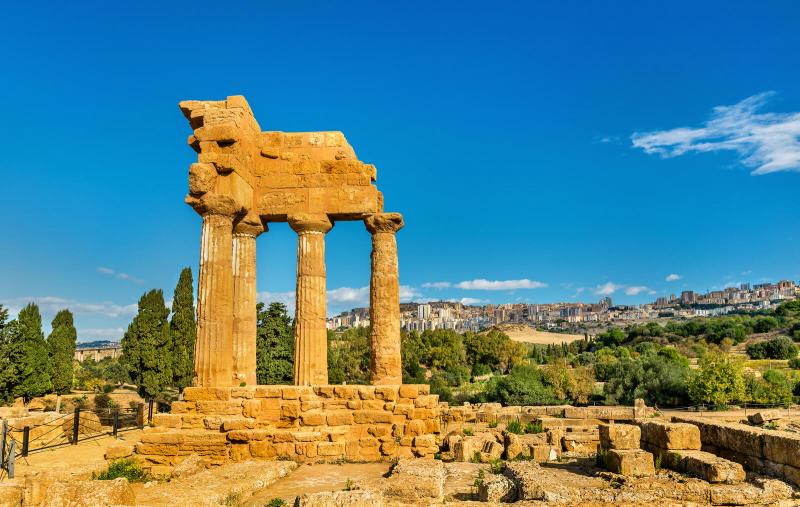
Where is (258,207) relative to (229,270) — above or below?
above

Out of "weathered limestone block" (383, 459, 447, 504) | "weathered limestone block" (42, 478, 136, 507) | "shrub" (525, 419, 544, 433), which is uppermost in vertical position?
"weathered limestone block" (42, 478, 136, 507)

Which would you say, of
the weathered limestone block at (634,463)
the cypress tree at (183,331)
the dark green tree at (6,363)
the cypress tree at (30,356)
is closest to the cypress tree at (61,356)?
the cypress tree at (30,356)

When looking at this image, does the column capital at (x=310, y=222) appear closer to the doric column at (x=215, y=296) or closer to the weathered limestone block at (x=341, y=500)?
the doric column at (x=215, y=296)

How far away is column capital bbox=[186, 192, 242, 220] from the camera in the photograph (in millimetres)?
15102

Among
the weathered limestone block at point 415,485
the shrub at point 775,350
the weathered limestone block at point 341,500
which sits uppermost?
the shrub at point 775,350

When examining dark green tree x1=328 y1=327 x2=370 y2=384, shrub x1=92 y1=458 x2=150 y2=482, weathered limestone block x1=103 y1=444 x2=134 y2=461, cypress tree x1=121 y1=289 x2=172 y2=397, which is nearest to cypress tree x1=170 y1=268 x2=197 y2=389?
cypress tree x1=121 y1=289 x2=172 y2=397

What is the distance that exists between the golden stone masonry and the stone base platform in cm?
126

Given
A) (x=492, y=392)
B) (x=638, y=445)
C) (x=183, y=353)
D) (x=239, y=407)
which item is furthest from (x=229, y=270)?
(x=492, y=392)

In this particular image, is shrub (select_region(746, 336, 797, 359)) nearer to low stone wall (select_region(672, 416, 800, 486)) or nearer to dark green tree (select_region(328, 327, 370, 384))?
dark green tree (select_region(328, 327, 370, 384))

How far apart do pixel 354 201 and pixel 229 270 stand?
12.0ft

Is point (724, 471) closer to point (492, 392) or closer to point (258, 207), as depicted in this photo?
point (258, 207)

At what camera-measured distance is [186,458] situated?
12.4 meters

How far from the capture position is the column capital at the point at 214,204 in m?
15.1

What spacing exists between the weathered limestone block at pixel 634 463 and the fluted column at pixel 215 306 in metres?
9.05
